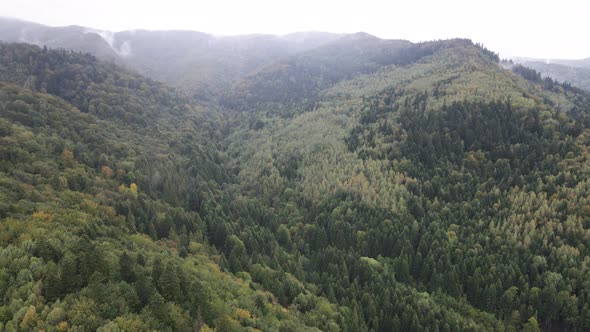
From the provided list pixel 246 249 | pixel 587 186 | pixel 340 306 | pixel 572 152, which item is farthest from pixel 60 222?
pixel 572 152

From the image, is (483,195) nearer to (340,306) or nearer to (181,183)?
(340,306)

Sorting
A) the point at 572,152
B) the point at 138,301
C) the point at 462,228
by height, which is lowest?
the point at 462,228

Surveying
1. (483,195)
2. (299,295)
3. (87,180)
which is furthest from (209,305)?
(483,195)

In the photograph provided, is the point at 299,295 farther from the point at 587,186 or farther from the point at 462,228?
the point at 587,186

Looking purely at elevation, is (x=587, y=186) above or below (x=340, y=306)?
above

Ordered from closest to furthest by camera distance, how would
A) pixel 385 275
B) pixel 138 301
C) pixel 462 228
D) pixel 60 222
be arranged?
pixel 138 301, pixel 60 222, pixel 385 275, pixel 462 228

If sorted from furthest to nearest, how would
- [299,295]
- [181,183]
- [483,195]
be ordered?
[181,183] → [483,195] → [299,295]

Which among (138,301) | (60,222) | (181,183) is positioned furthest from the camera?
(181,183)

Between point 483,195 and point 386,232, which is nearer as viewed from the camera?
point 386,232

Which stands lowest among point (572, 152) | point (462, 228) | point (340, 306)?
point (340, 306)
